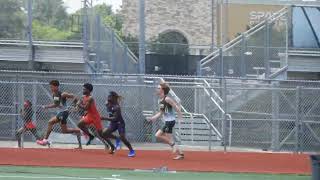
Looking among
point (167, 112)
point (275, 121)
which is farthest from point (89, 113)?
point (275, 121)

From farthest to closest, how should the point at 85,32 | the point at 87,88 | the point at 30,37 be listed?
1. the point at 30,37
2. the point at 85,32
3. the point at 87,88

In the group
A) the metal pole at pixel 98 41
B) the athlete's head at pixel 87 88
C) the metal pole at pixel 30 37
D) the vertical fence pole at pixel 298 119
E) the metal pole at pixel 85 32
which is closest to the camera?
the athlete's head at pixel 87 88

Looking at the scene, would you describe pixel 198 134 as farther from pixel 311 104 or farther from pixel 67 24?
pixel 67 24

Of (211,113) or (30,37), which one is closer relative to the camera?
(30,37)

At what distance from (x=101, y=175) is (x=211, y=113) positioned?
10799mm

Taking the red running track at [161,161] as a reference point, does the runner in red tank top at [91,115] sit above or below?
above

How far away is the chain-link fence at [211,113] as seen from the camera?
2394 centimetres

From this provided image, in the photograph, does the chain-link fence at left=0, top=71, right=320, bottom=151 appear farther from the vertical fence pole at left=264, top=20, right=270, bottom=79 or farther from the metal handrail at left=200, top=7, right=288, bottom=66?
the metal handrail at left=200, top=7, right=288, bottom=66

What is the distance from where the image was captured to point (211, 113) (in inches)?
1001

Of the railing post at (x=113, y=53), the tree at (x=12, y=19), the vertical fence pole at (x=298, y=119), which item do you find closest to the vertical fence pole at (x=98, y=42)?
the railing post at (x=113, y=53)

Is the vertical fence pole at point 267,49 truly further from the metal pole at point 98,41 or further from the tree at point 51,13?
the tree at point 51,13

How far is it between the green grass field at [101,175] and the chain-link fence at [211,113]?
7460mm

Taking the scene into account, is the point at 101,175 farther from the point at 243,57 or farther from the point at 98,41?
the point at 243,57

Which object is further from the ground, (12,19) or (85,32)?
(12,19)
